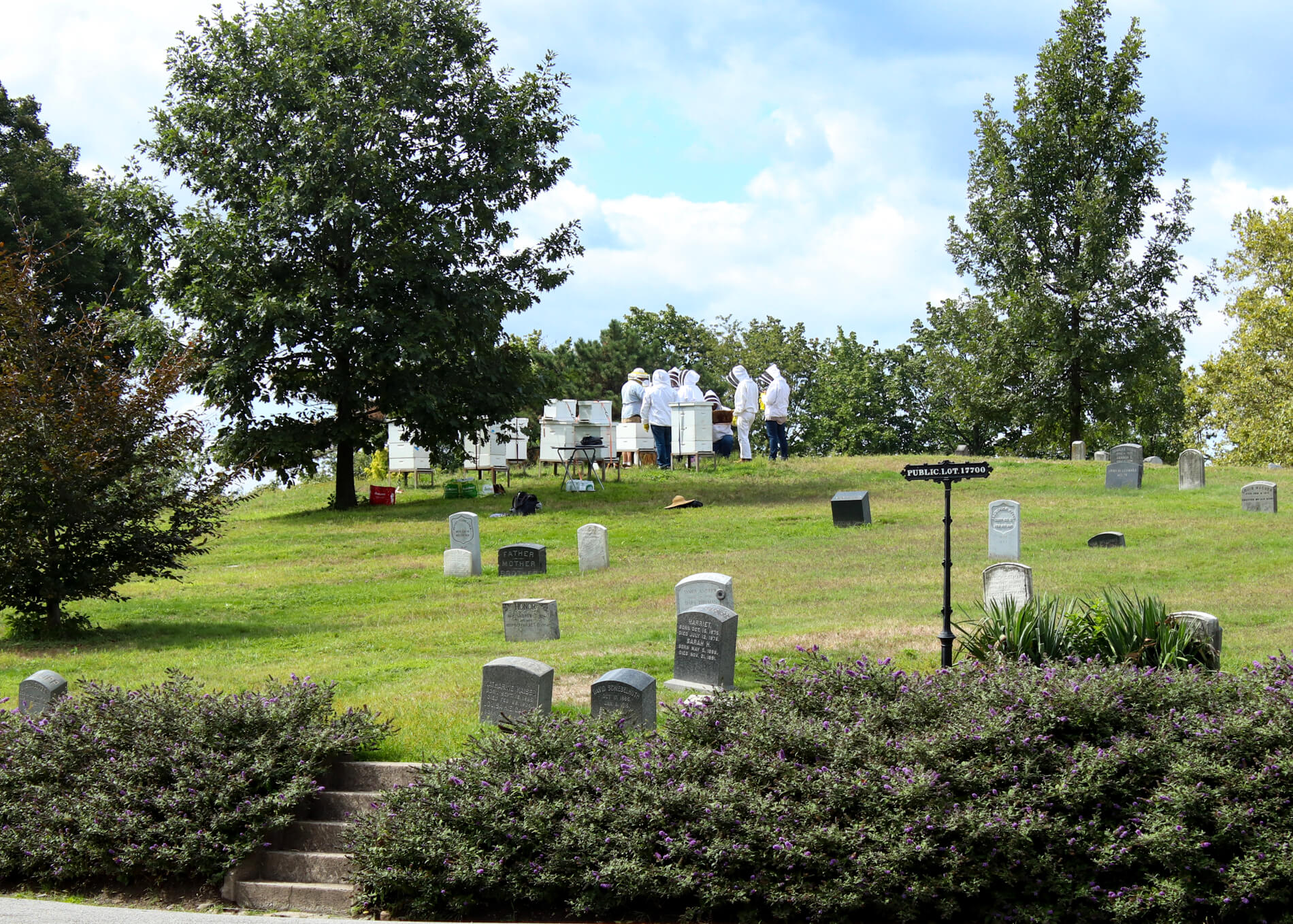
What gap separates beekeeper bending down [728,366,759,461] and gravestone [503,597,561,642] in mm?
19032

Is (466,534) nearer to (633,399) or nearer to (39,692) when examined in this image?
(39,692)

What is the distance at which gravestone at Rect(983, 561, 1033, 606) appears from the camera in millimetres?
14195

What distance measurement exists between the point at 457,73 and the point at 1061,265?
828 inches

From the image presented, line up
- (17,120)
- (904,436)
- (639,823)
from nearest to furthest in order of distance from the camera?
(639,823) < (17,120) < (904,436)

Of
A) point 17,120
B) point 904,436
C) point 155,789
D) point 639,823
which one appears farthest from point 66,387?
point 904,436

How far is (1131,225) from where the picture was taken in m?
40.5

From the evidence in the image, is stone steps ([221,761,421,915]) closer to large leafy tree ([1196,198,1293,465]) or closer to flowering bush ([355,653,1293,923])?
flowering bush ([355,653,1293,923])

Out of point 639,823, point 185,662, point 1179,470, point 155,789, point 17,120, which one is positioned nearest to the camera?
point 639,823

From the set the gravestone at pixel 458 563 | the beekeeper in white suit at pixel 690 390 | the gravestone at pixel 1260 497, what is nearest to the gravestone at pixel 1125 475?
the gravestone at pixel 1260 497

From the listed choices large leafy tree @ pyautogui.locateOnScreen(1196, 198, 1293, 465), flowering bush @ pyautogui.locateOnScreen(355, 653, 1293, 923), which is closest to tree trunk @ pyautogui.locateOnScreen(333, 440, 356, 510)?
flowering bush @ pyautogui.locateOnScreen(355, 653, 1293, 923)

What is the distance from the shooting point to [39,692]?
1211 centimetres

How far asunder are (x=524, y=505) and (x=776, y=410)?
855cm

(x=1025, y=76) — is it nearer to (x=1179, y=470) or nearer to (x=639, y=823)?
(x=1179, y=470)

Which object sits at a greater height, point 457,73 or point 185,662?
point 457,73
